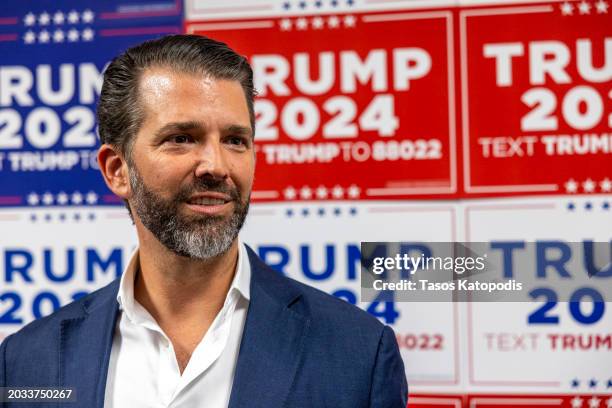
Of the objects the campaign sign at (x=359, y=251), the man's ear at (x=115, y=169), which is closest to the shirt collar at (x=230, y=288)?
the man's ear at (x=115, y=169)

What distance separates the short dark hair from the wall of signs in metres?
0.49

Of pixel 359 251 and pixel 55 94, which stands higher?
pixel 55 94

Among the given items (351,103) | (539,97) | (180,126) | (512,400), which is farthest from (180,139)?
(512,400)

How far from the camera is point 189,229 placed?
122 cm

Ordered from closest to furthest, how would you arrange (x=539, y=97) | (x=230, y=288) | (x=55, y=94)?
(x=230, y=288) → (x=539, y=97) → (x=55, y=94)

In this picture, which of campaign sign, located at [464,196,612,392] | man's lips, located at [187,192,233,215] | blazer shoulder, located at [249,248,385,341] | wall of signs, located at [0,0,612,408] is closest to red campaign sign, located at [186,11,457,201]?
wall of signs, located at [0,0,612,408]

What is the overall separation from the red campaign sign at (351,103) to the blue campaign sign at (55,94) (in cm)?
28

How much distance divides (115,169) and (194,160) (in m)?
0.24

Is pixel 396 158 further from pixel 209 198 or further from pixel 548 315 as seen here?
pixel 209 198

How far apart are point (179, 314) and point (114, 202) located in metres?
0.64

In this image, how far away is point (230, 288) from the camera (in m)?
1.29

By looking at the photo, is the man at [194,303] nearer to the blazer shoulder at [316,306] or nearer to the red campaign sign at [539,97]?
the blazer shoulder at [316,306]

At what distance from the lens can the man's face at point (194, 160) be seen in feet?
3.94

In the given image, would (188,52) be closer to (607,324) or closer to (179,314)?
(179,314)
